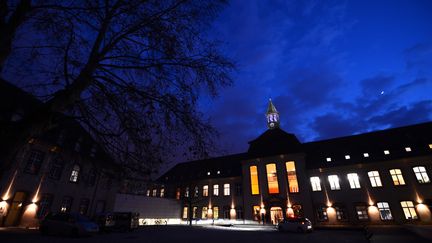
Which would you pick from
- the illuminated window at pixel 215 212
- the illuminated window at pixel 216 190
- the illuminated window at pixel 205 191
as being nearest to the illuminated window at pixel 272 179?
the illuminated window at pixel 216 190

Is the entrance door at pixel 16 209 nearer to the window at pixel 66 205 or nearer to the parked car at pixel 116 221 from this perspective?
the window at pixel 66 205

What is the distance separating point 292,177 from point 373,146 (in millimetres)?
11467

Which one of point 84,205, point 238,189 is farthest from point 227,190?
point 84,205

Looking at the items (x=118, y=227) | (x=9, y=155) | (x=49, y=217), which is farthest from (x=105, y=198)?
(x=9, y=155)

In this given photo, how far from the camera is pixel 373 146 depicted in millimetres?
28844

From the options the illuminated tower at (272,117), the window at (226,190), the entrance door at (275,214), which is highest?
the illuminated tower at (272,117)

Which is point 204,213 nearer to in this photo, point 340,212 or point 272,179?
point 272,179

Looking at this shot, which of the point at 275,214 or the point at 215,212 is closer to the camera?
the point at 275,214

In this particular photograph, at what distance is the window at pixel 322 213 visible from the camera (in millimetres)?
27866

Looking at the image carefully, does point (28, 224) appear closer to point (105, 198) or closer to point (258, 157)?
point (105, 198)

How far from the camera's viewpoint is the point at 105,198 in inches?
1020

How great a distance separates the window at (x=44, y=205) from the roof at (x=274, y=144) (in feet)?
89.8

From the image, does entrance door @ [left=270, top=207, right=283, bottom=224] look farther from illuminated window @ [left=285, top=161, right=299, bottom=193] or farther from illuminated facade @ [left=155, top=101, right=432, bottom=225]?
illuminated window @ [left=285, top=161, right=299, bottom=193]

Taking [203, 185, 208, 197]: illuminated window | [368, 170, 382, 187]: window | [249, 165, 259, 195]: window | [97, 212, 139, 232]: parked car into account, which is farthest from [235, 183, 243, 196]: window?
[97, 212, 139, 232]: parked car
